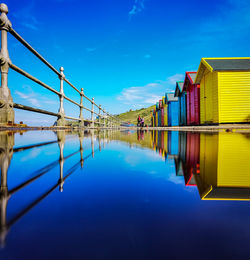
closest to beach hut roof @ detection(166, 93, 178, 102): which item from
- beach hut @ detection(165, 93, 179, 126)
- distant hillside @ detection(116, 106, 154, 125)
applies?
beach hut @ detection(165, 93, 179, 126)

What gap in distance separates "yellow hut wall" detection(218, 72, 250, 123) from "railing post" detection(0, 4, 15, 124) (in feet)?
32.6

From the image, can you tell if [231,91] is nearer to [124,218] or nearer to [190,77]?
[190,77]

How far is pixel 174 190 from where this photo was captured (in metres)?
0.65

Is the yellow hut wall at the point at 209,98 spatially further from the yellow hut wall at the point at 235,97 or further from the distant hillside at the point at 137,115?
the distant hillside at the point at 137,115

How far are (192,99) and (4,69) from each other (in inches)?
522

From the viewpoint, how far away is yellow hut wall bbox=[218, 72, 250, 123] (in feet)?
32.5

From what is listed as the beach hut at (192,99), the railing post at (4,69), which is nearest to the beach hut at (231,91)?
the beach hut at (192,99)

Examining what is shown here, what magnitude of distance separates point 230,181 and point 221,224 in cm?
44

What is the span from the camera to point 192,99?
1420cm

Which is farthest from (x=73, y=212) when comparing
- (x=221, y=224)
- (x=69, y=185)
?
(x=221, y=224)

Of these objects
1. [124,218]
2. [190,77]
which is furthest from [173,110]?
→ [124,218]

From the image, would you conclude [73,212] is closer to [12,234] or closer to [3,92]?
[12,234]

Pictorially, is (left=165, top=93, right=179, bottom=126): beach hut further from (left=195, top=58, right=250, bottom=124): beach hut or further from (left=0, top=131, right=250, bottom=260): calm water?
(left=0, top=131, right=250, bottom=260): calm water

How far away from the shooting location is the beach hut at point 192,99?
1345 centimetres
